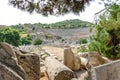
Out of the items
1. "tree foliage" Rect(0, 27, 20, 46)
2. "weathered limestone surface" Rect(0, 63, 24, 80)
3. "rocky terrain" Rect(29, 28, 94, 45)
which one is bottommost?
"rocky terrain" Rect(29, 28, 94, 45)

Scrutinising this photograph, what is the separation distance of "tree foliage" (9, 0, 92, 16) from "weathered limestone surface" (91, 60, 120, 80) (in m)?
1.77

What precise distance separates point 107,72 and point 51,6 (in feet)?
7.79

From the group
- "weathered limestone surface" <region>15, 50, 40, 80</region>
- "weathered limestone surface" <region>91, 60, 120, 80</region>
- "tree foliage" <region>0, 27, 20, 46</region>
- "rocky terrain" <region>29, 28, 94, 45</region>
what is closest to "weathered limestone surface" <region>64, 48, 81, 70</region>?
"weathered limestone surface" <region>15, 50, 40, 80</region>

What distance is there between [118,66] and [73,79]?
14.4 ft

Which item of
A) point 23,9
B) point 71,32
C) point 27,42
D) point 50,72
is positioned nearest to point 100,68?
point 23,9

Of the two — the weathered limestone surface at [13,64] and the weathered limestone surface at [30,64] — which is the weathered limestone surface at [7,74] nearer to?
the weathered limestone surface at [13,64]

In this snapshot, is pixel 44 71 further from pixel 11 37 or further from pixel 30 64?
pixel 11 37

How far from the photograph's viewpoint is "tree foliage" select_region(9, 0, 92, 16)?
6461 mm

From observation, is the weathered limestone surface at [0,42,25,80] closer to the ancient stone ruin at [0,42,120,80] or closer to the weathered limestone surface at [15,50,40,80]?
the ancient stone ruin at [0,42,120,80]

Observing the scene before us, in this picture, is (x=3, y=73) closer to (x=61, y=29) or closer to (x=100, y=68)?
(x=100, y=68)

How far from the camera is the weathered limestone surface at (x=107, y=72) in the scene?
15.3ft

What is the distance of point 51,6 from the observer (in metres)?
6.70

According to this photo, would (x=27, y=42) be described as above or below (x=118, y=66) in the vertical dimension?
below

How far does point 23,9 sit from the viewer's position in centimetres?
646
